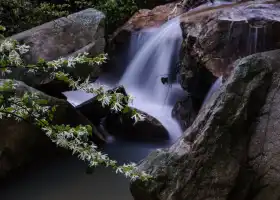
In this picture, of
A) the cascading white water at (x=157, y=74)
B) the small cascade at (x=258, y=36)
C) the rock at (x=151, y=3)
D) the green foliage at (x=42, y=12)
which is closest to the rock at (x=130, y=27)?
the green foliage at (x=42, y=12)

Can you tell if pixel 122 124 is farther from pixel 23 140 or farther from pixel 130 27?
pixel 130 27

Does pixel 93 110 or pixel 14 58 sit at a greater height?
pixel 14 58

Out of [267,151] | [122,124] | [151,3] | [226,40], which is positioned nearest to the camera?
[267,151]

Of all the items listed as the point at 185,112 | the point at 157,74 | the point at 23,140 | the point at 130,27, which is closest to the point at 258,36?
the point at 185,112

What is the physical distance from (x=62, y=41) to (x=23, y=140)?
1.57 metres

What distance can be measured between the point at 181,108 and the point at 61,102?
1.87 m

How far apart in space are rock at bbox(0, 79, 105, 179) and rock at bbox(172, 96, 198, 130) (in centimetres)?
154

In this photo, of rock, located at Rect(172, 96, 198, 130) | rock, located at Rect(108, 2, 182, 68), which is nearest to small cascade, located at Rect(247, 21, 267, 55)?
rock, located at Rect(172, 96, 198, 130)

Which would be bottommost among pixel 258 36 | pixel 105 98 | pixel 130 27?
pixel 130 27

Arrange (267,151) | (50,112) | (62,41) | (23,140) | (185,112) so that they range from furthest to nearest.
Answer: (185,112) < (62,41) < (23,140) < (267,151) < (50,112)

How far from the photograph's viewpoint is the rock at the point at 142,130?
5.70m

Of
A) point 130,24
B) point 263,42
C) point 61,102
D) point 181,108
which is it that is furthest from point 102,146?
point 130,24

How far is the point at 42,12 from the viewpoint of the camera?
18.6 feet

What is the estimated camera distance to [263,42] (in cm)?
486
